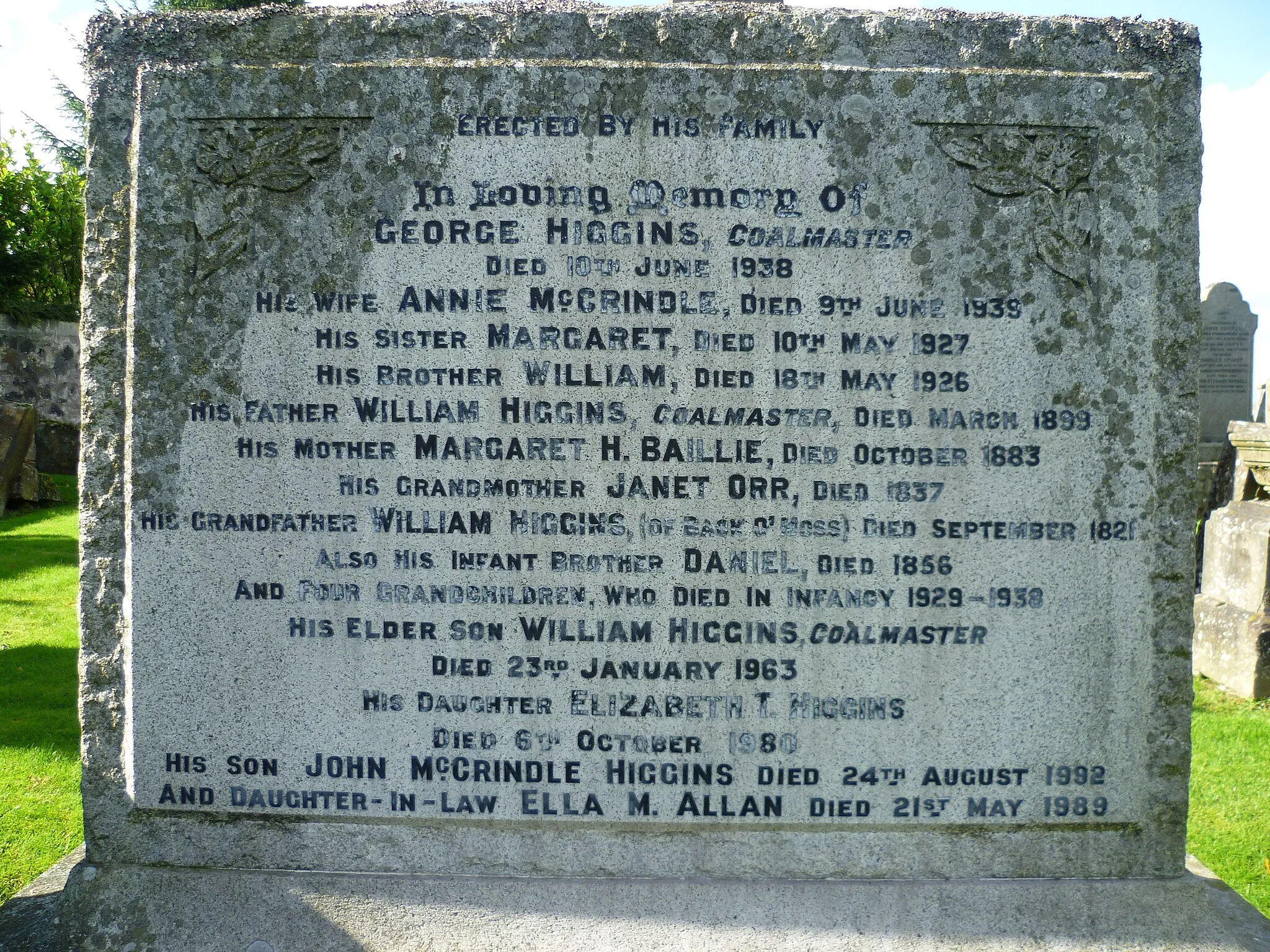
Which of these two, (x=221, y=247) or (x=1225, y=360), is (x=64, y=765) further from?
(x=1225, y=360)

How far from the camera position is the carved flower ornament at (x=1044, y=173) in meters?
2.81

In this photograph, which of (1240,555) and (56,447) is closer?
(1240,555)

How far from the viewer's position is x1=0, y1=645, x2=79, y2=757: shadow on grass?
202 inches

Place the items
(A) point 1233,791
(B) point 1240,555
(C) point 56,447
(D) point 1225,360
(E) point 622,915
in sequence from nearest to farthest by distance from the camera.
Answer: (E) point 622,915 < (A) point 1233,791 < (B) point 1240,555 < (D) point 1225,360 < (C) point 56,447

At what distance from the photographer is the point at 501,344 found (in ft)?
9.27

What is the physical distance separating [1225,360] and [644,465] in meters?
13.4

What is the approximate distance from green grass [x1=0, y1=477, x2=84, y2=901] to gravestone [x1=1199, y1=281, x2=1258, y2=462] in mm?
14070

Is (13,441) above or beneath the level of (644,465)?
beneath

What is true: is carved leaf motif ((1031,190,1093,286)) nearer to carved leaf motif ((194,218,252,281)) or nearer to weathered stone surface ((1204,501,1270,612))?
carved leaf motif ((194,218,252,281))

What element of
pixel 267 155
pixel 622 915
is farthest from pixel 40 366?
pixel 622 915

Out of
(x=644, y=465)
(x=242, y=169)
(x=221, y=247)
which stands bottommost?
(x=644, y=465)

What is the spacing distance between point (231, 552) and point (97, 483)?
0.49m

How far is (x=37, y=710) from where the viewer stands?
18.3ft

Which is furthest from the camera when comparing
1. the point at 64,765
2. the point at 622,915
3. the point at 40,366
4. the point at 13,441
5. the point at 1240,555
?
the point at 40,366
